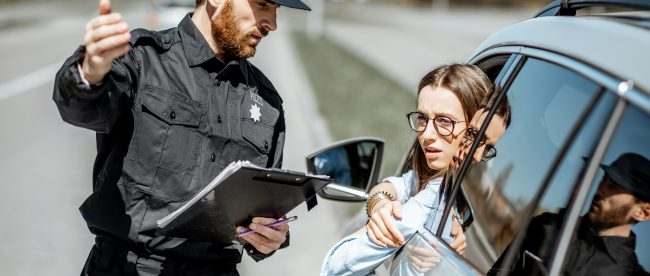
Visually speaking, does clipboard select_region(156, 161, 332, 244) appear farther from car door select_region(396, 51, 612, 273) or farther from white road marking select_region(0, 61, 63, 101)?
white road marking select_region(0, 61, 63, 101)

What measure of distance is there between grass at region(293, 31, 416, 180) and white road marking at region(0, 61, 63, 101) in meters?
5.44

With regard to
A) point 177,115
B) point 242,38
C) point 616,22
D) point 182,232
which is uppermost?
point 616,22

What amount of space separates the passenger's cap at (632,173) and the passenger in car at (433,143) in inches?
28.0

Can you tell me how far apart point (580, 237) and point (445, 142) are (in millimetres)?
728

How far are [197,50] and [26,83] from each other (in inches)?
584

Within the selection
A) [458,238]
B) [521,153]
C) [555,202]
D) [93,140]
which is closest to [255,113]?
[458,238]

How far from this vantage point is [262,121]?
2.90 meters

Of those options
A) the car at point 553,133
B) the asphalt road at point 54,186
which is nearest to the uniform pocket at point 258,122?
the car at point 553,133

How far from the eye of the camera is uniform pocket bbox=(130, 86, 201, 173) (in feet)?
8.63

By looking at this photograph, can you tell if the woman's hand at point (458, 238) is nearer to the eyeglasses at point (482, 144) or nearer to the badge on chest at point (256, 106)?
the eyeglasses at point (482, 144)

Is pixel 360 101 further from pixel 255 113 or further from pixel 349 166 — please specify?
pixel 255 113

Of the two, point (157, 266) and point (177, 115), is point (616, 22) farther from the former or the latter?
point (157, 266)

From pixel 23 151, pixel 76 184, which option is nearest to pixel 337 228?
pixel 76 184

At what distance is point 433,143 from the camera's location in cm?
242
